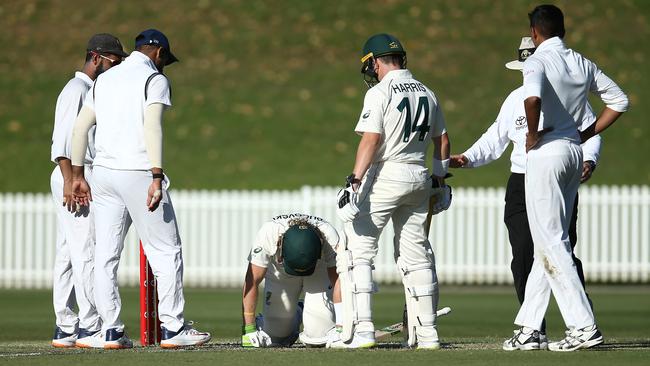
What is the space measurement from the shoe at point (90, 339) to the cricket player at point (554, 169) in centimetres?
286

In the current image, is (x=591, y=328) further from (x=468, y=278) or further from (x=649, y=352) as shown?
(x=468, y=278)

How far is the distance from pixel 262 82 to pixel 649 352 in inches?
970

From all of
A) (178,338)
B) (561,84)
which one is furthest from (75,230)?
(561,84)

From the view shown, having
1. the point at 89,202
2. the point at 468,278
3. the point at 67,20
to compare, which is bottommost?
the point at 468,278

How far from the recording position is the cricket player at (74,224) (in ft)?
30.4

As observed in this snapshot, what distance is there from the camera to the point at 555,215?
8.29m

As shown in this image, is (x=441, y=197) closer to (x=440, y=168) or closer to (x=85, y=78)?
(x=440, y=168)

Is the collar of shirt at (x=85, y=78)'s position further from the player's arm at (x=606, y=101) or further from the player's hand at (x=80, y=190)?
the player's arm at (x=606, y=101)

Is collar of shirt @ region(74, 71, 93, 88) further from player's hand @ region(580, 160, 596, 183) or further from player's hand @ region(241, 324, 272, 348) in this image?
player's hand @ region(580, 160, 596, 183)

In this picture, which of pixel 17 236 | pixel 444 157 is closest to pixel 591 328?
pixel 444 157

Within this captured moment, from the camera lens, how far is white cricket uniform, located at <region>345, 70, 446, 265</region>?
8508mm

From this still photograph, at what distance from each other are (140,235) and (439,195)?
207cm

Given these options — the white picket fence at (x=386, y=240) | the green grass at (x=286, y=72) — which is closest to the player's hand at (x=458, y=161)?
Result: the white picket fence at (x=386, y=240)

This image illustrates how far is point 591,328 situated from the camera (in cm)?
815
